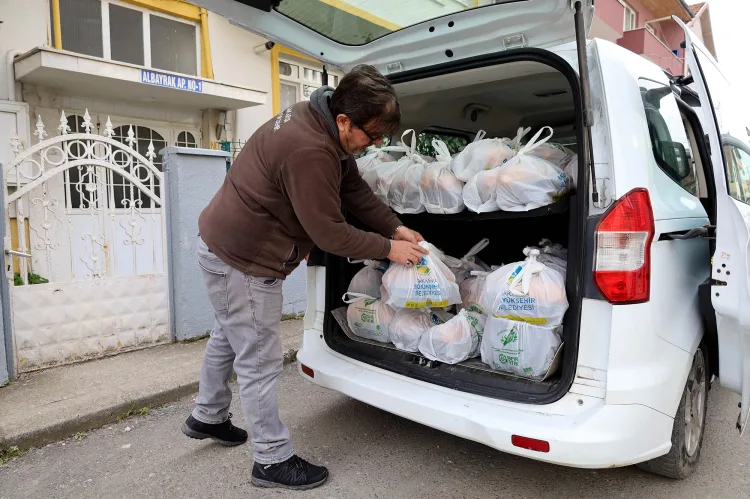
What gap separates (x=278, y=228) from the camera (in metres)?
2.35

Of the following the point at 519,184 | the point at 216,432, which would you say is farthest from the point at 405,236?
the point at 216,432

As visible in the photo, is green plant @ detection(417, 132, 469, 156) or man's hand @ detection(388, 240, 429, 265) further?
green plant @ detection(417, 132, 469, 156)

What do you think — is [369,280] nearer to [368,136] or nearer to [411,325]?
[411,325]

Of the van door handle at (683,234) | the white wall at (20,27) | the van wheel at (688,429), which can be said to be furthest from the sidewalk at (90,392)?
the white wall at (20,27)

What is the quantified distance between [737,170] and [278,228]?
2.27 m

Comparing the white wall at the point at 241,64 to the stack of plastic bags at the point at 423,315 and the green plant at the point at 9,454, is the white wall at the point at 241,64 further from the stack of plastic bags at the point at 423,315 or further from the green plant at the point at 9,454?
the stack of plastic bags at the point at 423,315

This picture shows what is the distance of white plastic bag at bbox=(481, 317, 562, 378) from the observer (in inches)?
87.9

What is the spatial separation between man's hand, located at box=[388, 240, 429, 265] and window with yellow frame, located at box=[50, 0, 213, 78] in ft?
23.1

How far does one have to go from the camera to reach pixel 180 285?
437cm

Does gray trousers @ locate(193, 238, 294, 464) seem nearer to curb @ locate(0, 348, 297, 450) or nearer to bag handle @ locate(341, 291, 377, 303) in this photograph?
bag handle @ locate(341, 291, 377, 303)

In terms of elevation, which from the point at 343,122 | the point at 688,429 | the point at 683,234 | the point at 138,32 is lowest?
the point at 688,429

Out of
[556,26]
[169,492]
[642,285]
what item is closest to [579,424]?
[642,285]

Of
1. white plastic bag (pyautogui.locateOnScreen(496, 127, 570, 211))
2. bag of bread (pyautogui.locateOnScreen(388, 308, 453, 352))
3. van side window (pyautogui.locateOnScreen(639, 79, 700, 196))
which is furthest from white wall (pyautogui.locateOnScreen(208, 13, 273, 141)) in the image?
van side window (pyautogui.locateOnScreen(639, 79, 700, 196))

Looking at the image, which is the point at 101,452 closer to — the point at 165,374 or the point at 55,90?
the point at 165,374
